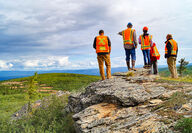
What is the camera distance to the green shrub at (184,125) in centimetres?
505

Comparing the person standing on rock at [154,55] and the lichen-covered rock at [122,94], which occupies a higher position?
the person standing on rock at [154,55]

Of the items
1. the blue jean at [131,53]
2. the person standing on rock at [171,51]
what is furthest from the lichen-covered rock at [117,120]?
the person standing on rock at [171,51]

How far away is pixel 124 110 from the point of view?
24.2 feet

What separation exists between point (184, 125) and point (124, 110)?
→ 8.65ft

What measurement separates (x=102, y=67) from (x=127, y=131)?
644cm

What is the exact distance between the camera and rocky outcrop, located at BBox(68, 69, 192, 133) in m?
5.99

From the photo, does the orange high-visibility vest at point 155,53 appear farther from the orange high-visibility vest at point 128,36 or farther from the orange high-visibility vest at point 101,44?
the orange high-visibility vest at point 101,44

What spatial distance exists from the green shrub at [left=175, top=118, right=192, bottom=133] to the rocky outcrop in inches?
11.0

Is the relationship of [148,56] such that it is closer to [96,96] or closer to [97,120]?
[96,96]

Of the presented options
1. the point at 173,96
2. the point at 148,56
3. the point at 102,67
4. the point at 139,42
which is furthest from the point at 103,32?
the point at 173,96

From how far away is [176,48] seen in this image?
14734 millimetres

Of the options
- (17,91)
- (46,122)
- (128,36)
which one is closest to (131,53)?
(128,36)

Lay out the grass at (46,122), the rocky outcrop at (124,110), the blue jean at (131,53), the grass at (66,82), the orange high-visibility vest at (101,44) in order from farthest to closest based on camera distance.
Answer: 1. the grass at (66,82)
2. the blue jean at (131,53)
3. the orange high-visibility vest at (101,44)
4. the grass at (46,122)
5. the rocky outcrop at (124,110)

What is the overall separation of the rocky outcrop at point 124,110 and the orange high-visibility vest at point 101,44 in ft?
8.64
